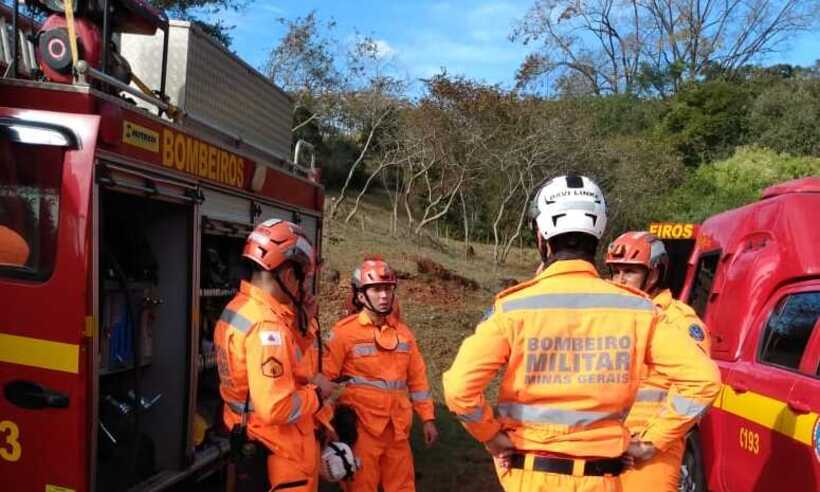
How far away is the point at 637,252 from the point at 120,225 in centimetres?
304

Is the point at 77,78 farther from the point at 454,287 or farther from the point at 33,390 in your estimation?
the point at 454,287

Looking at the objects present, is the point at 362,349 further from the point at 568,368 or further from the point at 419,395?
the point at 568,368

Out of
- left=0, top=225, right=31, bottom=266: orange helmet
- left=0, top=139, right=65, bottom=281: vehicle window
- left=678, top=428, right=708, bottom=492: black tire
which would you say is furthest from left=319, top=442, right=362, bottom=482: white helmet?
left=678, top=428, right=708, bottom=492: black tire

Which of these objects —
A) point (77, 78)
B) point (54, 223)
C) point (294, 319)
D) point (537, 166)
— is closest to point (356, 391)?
point (294, 319)

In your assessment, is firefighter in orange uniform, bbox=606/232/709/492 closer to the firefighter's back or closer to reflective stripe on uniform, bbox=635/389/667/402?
reflective stripe on uniform, bbox=635/389/667/402

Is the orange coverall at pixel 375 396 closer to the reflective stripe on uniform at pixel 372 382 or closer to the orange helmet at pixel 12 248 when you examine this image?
the reflective stripe on uniform at pixel 372 382

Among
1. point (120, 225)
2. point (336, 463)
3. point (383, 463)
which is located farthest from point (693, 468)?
point (120, 225)

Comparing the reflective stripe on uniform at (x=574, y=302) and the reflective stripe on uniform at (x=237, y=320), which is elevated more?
the reflective stripe on uniform at (x=574, y=302)

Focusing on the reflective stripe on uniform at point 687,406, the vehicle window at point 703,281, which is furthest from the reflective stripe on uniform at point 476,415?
the vehicle window at point 703,281

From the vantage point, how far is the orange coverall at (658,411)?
10.3 ft

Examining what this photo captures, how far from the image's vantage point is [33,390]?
3205 mm

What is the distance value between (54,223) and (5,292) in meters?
0.36

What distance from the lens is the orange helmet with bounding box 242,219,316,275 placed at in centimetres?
333

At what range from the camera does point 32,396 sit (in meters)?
3.20
